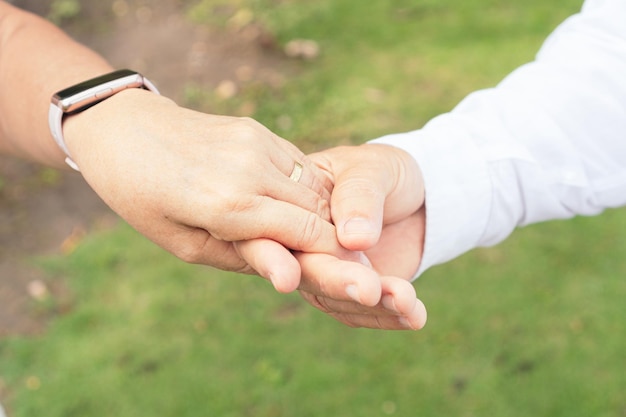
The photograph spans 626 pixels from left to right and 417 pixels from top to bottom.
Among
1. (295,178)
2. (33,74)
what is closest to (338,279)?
(295,178)

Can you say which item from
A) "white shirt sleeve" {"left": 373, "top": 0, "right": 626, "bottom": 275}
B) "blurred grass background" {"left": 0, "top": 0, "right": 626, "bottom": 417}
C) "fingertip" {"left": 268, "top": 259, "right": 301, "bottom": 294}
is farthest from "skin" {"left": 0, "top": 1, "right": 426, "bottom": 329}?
"blurred grass background" {"left": 0, "top": 0, "right": 626, "bottom": 417}

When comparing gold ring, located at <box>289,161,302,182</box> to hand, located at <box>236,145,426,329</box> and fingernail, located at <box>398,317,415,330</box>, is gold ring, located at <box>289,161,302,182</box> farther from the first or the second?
fingernail, located at <box>398,317,415,330</box>

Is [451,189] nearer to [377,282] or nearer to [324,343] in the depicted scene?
[377,282]

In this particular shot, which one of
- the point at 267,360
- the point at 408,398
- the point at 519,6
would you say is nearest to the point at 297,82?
the point at 519,6

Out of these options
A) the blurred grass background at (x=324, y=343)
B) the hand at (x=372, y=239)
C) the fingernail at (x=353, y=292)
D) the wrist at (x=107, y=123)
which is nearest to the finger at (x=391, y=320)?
the hand at (x=372, y=239)

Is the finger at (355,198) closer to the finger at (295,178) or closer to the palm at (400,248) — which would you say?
the finger at (295,178)
